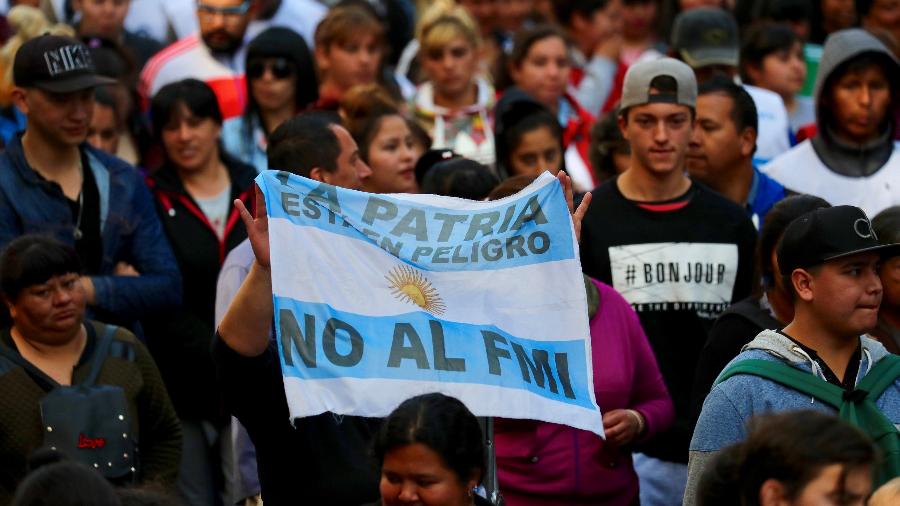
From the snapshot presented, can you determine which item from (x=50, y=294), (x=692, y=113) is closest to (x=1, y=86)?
(x=50, y=294)

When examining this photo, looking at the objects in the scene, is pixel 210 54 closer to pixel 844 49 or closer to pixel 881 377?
pixel 844 49

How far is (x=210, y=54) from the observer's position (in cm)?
1119

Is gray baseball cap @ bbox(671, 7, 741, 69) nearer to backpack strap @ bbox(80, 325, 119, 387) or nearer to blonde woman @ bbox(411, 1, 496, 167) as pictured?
blonde woman @ bbox(411, 1, 496, 167)

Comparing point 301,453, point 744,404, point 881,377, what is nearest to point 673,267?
point 881,377

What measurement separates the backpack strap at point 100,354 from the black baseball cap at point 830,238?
2.89 meters

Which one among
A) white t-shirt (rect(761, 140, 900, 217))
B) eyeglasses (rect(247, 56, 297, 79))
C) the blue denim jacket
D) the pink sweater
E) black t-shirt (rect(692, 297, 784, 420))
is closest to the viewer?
black t-shirt (rect(692, 297, 784, 420))

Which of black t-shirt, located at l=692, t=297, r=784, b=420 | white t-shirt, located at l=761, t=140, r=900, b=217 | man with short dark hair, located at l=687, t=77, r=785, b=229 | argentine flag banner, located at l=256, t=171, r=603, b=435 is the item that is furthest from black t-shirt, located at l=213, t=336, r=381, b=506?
white t-shirt, located at l=761, t=140, r=900, b=217

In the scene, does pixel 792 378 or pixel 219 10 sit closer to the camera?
pixel 792 378

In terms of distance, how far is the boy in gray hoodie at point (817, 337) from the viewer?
5980mm

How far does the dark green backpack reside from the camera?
5941mm

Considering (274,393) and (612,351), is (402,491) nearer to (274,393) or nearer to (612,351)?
(274,393)

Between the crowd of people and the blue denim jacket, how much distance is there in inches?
0.6

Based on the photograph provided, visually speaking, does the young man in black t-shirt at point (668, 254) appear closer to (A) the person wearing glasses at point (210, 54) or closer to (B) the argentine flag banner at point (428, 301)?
(B) the argentine flag banner at point (428, 301)

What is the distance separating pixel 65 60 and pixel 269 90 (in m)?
1.96
